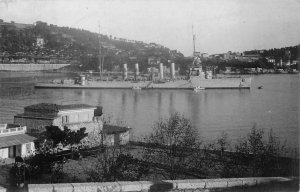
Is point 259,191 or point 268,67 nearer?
point 259,191

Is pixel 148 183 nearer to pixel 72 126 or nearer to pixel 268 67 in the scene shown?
pixel 72 126

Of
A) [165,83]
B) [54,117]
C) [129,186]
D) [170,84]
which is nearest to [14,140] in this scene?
[54,117]

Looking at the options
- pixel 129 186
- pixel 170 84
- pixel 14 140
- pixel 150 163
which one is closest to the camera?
pixel 129 186

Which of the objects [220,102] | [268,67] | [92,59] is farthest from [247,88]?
[92,59]

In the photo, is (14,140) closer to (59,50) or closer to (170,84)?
(170,84)

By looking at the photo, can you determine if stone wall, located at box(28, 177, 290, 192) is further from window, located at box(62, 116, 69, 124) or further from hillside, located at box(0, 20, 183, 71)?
hillside, located at box(0, 20, 183, 71)

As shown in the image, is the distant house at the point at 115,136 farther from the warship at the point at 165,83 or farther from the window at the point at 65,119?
the warship at the point at 165,83
